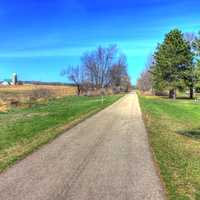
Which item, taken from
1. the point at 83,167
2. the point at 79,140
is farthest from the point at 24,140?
the point at 83,167

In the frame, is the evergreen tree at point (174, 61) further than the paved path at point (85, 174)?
Yes

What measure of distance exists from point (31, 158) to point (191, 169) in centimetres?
396

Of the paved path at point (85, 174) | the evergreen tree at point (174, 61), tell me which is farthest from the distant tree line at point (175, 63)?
the paved path at point (85, 174)

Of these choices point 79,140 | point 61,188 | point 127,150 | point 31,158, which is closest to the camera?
point 61,188

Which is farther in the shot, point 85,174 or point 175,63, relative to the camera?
point 175,63

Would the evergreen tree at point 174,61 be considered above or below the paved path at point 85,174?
above

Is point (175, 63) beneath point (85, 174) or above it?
above

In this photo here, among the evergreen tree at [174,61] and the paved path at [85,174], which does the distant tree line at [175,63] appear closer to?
the evergreen tree at [174,61]

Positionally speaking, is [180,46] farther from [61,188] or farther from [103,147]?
[61,188]

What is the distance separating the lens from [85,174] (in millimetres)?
7039

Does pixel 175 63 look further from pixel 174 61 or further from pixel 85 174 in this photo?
pixel 85 174

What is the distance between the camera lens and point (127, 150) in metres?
9.91

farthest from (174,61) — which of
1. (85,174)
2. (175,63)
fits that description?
(85,174)

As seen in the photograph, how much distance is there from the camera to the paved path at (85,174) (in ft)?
19.0
